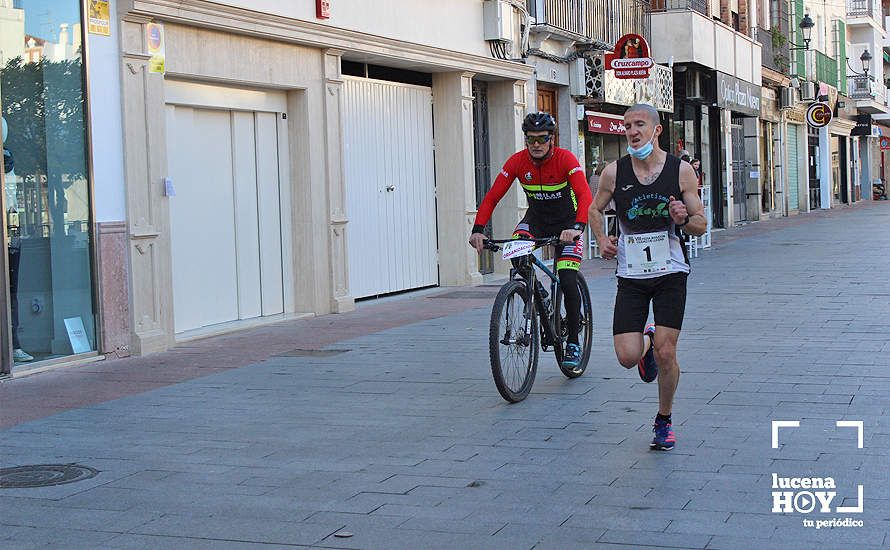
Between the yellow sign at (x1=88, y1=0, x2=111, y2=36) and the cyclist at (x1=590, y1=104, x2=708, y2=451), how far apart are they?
18.4ft

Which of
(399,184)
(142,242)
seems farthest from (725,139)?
(142,242)

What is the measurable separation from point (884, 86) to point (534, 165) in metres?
64.3

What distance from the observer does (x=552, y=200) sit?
894 centimetres

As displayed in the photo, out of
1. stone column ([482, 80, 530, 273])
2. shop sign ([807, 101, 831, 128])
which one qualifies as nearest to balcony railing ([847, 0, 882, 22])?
shop sign ([807, 101, 831, 128])

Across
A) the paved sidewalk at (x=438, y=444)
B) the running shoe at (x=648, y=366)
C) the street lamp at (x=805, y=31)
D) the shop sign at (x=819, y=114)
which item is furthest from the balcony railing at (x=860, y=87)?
the running shoe at (x=648, y=366)

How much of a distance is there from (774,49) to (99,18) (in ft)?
111

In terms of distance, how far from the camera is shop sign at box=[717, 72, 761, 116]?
31453 mm

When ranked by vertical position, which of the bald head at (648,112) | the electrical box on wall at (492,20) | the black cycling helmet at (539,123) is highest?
the electrical box on wall at (492,20)

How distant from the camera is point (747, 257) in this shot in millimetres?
21859

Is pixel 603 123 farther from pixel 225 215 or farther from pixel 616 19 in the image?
pixel 225 215

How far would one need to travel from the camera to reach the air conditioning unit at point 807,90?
152 feet

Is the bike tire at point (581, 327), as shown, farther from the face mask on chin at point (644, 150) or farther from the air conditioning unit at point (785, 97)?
the air conditioning unit at point (785, 97)

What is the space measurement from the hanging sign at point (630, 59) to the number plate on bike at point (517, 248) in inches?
584

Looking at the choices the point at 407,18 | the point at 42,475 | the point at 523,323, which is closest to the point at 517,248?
the point at 523,323
